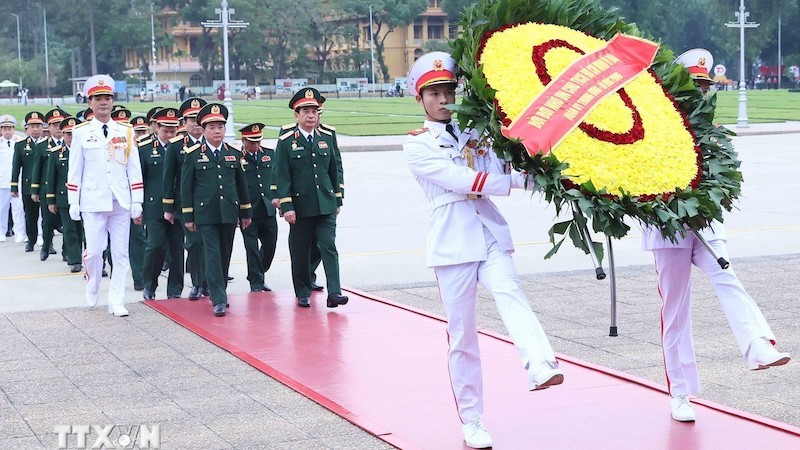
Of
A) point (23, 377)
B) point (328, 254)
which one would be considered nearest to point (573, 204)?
point (23, 377)

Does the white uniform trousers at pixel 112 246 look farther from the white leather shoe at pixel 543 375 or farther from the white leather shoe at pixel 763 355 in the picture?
the white leather shoe at pixel 763 355

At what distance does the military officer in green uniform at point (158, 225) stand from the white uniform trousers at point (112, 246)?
2.04 ft

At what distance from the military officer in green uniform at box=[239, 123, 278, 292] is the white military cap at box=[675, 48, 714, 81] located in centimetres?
555

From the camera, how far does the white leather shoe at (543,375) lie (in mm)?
5449

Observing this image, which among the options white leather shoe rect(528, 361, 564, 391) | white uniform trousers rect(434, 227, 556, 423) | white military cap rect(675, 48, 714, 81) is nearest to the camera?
white leather shoe rect(528, 361, 564, 391)

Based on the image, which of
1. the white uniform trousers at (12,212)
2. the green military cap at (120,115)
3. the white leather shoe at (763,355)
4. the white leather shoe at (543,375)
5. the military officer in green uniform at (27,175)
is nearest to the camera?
the white leather shoe at (543,375)

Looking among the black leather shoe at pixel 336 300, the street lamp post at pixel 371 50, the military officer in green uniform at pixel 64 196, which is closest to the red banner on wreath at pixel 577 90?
the black leather shoe at pixel 336 300

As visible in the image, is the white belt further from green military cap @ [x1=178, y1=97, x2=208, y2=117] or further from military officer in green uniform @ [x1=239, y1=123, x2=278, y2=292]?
green military cap @ [x1=178, y1=97, x2=208, y2=117]

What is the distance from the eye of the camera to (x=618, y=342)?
8.56 m

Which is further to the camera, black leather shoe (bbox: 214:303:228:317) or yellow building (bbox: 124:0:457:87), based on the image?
yellow building (bbox: 124:0:457:87)

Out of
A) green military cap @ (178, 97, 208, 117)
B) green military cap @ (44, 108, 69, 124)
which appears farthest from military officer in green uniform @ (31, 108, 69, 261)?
green military cap @ (178, 97, 208, 117)

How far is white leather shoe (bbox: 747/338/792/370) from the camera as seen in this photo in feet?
19.1

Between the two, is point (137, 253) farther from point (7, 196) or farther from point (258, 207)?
point (7, 196)

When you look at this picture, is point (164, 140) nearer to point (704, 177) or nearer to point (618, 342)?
point (618, 342)
